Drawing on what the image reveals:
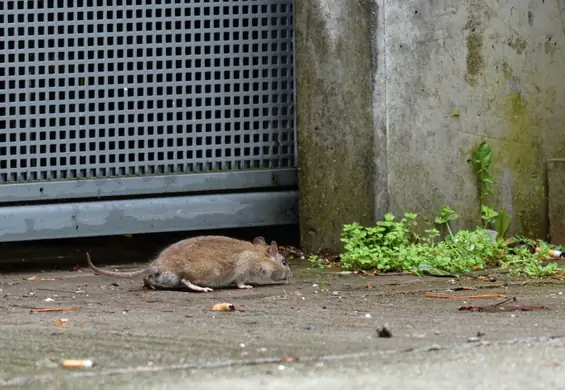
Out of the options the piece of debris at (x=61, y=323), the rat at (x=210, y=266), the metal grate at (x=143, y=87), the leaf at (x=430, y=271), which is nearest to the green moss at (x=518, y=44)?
the metal grate at (x=143, y=87)

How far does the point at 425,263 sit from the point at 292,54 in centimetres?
195

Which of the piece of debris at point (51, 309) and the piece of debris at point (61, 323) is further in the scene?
the piece of debris at point (51, 309)

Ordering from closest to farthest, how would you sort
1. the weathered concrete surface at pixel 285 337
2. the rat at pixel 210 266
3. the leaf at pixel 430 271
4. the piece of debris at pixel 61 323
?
the weathered concrete surface at pixel 285 337 < the piece of debris at pixel 61 323 < the rat at pixel 210 266 < the leaf at pixel 430 271

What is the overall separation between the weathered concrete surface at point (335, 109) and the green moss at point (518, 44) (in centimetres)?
108

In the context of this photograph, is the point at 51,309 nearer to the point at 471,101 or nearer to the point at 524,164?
the point at 471,101

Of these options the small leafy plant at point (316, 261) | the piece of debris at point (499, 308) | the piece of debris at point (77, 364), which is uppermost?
the piece of debris at point (77, 364)

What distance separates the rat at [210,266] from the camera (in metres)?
8.17

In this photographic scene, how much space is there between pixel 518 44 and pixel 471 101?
568 mm

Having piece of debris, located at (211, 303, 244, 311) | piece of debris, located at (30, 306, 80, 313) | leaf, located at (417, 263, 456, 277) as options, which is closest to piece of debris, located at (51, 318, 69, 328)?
piece of debris, located at (30, 306, 80, 313)

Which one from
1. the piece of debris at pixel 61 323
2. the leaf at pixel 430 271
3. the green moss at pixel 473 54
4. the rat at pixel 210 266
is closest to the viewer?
the piece of debris at pixel 61 323

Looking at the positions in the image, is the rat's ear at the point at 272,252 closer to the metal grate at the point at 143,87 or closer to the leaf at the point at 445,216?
the metal grate at the point at 143,87

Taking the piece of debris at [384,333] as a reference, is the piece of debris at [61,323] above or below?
below

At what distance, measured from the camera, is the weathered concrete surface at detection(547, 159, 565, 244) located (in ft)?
32.3

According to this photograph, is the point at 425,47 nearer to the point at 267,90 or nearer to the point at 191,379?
the point at 267,90
